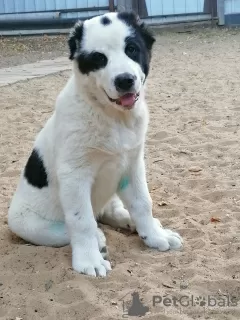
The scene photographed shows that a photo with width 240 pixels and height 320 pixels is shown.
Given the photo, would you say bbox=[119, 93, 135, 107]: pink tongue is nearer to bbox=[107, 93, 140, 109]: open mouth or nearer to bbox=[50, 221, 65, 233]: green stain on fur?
bbox=[107, 93, 140, 109]: open mouth

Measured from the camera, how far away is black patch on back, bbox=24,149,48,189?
407 centimetres

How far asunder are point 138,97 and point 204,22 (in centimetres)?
1155

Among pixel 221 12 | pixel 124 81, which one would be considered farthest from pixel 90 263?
pixel 221 12

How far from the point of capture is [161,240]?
4.03 metres

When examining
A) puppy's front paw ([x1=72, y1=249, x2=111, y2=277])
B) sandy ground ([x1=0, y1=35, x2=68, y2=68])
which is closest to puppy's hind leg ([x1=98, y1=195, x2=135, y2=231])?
puppy's front paw ([x1=72, y1=249, x2=111, y2=277])

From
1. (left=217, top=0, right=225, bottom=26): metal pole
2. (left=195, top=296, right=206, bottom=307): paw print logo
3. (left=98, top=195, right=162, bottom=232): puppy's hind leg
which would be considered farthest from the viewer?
(left=217, top=0, right=225, bottom=26): metal pole

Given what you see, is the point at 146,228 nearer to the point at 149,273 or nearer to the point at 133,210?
the point at 133,210

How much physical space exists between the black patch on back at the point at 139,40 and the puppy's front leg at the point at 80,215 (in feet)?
2.34

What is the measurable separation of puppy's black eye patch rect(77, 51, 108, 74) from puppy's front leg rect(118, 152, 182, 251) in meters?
0.68

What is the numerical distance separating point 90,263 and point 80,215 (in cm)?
28

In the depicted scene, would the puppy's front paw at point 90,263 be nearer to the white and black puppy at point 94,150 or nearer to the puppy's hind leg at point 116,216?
the white and black puppy at point 94,150

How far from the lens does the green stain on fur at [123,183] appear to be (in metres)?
4.07

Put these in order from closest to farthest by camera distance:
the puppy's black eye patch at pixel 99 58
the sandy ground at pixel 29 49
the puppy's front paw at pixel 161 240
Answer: the puppy's black eye patch at pixel 99 58, the puppy's front paw at pixel 161 240, the sandy ground at pixel 29 49

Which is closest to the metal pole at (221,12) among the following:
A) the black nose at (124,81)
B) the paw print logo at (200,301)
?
the black nose at (124,81)
